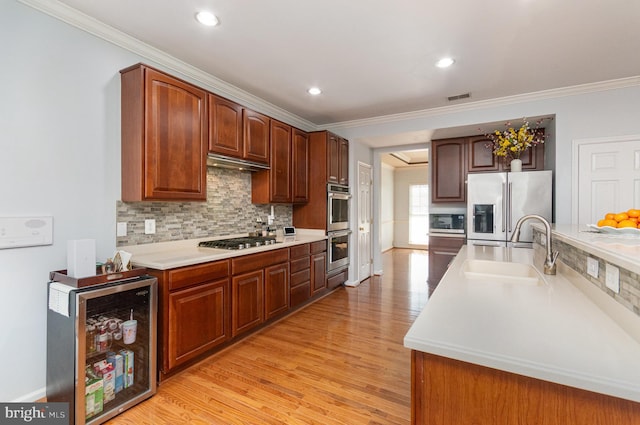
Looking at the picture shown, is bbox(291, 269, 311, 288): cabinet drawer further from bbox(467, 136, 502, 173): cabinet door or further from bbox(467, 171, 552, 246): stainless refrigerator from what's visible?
bbox(467, 136, 502, 173): cabinet door

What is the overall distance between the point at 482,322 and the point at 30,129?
8.75ft

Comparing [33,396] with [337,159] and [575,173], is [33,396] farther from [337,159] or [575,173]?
[575,173]

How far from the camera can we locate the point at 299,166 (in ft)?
13.3

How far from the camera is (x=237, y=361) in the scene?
2.49m

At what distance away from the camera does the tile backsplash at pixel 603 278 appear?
39.1 inches

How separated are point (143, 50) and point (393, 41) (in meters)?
2.03

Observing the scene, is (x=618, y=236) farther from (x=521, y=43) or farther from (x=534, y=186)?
(x=534, y=186)

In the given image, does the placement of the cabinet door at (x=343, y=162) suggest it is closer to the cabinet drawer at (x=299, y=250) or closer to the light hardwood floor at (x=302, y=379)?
the cabinet drawer at (x=299, y=250)

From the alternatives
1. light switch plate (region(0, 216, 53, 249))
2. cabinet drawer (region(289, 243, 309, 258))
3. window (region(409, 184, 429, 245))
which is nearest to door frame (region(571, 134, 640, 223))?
cabinet drawer (region(289, 243, 309, 258))

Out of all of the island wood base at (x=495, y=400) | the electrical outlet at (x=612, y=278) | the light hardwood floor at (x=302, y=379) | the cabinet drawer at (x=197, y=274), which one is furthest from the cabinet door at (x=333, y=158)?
the island wood base at (x=495, y=400)

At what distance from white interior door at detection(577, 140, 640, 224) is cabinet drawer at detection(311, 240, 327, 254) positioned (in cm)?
291

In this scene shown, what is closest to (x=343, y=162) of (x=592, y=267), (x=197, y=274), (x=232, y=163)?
(x=232, y=163)

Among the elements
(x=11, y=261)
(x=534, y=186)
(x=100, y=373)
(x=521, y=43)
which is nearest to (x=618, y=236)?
(x=521, y=43)

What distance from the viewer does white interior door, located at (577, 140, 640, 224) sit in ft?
10.3
